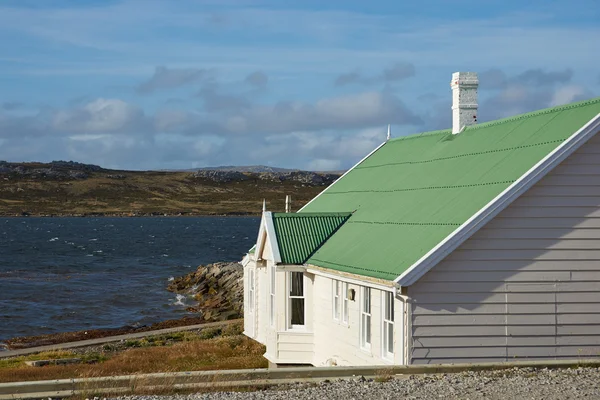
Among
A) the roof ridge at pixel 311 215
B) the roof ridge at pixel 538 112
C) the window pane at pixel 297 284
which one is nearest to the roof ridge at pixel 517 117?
the roof ridge at pixel 538 112

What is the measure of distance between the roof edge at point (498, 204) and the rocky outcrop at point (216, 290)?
31381 millimetres

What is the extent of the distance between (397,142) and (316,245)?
21.2ft

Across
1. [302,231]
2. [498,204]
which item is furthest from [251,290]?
[498,204]

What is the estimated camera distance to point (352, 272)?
2056 cm

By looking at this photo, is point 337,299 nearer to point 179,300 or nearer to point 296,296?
point 296,296

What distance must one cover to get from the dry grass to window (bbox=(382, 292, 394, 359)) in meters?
7.49

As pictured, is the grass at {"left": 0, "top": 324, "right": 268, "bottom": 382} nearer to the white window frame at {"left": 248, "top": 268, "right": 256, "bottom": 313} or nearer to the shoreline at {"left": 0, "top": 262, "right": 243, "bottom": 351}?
the white window frame at {"left": 248, "top": 268, "right": 256, "bottom": 313}

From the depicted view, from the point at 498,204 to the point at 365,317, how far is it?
4.18m

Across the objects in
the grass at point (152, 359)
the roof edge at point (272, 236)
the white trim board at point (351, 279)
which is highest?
the roof edge at point (272, 236)

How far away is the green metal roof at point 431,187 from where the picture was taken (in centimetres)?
1952

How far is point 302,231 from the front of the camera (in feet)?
82.4

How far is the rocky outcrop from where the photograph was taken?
52094 millimetres

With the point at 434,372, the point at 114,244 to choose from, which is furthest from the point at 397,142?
the point at 114,244

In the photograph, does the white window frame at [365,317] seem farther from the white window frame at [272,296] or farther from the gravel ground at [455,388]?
the white window frame at [272,296]
